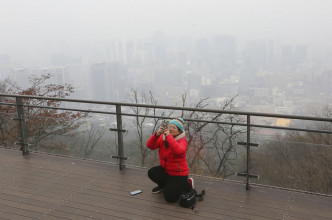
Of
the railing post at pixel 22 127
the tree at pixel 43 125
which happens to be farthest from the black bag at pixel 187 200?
the railing post at pixel 22 127

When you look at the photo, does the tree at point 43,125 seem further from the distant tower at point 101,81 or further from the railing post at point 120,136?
the distant tower at point 101,81

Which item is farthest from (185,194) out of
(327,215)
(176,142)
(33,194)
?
(33,194)

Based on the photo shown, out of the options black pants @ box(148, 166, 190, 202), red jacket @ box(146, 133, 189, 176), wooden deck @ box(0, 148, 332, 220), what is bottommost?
wooden deck @ box(0, 148, 332, 220)

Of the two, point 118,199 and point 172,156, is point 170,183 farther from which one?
point 118,199

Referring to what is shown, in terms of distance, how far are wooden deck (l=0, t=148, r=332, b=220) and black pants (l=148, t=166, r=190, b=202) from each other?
122 millimetres

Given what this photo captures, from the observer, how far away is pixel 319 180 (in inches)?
165

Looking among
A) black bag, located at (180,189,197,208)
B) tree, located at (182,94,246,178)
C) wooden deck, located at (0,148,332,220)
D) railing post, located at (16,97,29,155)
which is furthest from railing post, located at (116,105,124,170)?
railing post, located at (16,97,29,155)

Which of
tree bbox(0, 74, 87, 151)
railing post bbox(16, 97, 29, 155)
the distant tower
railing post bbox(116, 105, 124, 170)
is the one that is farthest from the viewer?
the distant tower

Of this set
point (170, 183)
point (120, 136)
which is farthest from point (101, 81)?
point (170, 183)

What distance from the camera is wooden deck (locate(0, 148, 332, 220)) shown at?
387cm

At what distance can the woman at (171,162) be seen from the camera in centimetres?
411

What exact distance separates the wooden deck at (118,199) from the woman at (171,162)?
0.17 metres

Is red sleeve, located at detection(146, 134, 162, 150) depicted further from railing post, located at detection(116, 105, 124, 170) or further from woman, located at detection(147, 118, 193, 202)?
railing post, located at detection(116, 105, 124, 170)

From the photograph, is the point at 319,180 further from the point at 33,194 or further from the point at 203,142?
the point at 33,194
